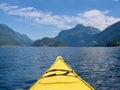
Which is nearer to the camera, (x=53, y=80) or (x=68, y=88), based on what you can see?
(x=68, y=88)

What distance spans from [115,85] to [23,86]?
39.9 ft

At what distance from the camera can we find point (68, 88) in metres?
12.6

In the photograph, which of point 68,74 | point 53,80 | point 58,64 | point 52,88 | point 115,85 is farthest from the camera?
point 115,85

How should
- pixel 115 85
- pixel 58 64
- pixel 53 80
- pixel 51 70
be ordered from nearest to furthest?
pixel 53 80
pixel 51 70
pixel 58 64
pixel 115 85

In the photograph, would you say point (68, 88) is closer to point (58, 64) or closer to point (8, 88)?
point (58, 64)

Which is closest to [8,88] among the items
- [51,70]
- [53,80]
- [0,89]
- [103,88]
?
[0,89]

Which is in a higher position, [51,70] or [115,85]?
[51,70]

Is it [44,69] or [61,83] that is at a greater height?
[44,69]

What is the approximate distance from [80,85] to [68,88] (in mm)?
727

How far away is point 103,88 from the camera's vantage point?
3162 cm

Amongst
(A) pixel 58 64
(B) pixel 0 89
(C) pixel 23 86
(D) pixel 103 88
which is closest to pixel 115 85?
(D) pixel 103 88

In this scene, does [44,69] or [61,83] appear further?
[44,69]

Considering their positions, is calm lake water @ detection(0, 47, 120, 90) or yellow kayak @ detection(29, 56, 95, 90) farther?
calm lake water @ detection(0, 47, 120, 90)

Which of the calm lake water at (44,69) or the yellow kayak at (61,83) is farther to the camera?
the calm lake water at (44,69)
